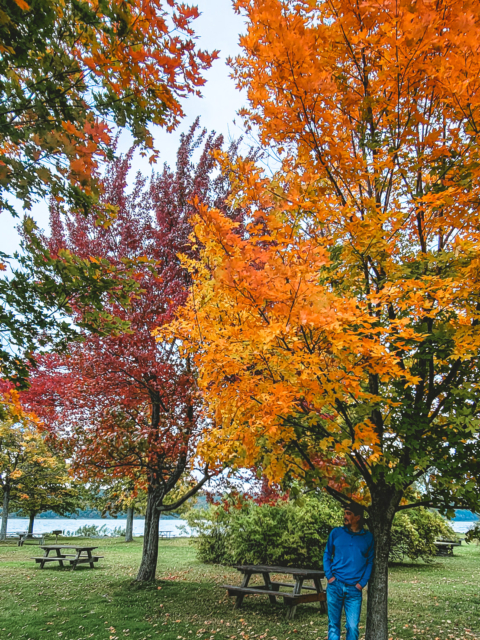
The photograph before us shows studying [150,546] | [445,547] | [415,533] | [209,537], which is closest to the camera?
[150,546]

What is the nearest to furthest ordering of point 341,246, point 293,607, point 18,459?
1. point 341,246
2. point 293,607
3. point 18,459

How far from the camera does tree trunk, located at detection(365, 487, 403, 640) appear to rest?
3.84 m

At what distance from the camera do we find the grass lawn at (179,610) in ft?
18.1

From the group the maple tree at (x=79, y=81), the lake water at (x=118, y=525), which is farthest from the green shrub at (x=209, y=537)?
the maple tree at (x=79, y=81)

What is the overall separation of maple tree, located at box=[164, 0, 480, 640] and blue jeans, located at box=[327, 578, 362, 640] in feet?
0.51

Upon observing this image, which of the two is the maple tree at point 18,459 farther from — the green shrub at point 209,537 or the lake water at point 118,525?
the green shrub at point 209,537

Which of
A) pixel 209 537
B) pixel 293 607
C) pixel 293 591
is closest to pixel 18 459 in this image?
pixel 209 537

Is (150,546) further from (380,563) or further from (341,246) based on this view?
(341,246)

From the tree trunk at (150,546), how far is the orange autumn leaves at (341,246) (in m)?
5.61

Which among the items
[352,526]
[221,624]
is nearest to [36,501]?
[221,624]

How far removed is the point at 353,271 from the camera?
3.69 m

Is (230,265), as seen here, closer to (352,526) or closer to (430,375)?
(430,375)

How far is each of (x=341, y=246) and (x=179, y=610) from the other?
652cm

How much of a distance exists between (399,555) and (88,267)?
45.6 ft
